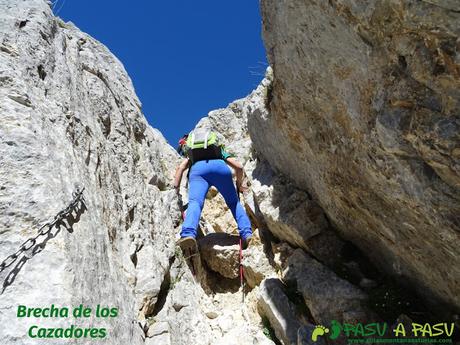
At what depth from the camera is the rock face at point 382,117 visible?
15.3 ft

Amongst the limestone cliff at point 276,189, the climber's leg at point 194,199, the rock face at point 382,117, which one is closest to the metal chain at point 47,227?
the limestone cliff at point 276,189

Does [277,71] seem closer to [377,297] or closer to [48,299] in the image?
[377,297]

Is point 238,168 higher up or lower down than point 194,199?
higher up

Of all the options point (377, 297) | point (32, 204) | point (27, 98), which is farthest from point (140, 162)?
point (377, 297)

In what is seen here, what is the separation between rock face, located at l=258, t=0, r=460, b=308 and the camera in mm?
4664

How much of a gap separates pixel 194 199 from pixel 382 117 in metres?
6.09

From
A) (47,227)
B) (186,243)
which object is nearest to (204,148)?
(186,243)

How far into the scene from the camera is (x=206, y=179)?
35.5 feet

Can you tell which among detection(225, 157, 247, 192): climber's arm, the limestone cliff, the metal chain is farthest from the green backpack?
the metal chain

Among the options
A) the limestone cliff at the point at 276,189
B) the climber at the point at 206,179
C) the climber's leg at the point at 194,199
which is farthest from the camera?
the climber at the point at 206,179

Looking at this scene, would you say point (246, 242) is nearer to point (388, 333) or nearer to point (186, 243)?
point (186, 243)

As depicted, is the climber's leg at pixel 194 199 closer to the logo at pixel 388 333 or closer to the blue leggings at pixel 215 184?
the blue leggings at pixel 215 184

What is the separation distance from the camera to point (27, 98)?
6.02 m

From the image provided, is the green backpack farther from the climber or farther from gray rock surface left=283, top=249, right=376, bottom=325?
gray rock surface left=283, top=249, right=376, bottom=325
